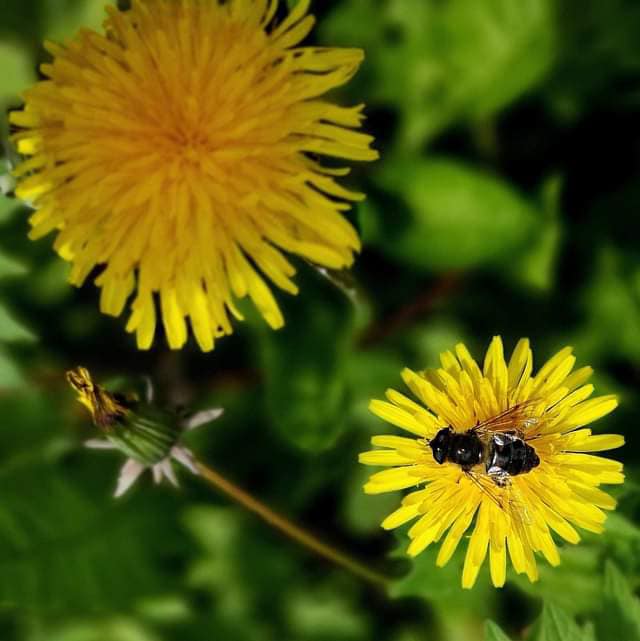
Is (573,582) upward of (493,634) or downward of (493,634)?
upward

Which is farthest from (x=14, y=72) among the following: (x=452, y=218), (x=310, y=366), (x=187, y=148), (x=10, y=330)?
A: (x=452, y=218)

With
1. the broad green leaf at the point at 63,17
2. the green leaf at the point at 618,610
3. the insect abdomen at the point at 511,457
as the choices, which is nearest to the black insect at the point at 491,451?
the insect abdomen at the point at 511,457

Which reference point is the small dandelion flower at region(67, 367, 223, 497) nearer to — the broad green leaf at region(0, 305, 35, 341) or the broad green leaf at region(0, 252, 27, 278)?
the broad green leaf at region(0, 305, 35, 341)

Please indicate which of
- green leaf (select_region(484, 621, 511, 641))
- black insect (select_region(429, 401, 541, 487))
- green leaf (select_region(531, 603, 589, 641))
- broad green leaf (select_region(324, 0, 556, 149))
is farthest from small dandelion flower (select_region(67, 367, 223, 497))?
broad green leaf (select_region(324, 0, 556, 149))

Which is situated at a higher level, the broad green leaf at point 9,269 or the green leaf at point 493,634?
the broad green leaf at point 9,269

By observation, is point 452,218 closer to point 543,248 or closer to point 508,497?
point 543,248

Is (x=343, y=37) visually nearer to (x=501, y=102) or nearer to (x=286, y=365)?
(x=501, y=102)

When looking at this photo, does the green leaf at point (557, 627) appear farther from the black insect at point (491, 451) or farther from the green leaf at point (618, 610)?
the black insect at point (491, 451)

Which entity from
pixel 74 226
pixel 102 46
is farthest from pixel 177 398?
pixel 102 46
